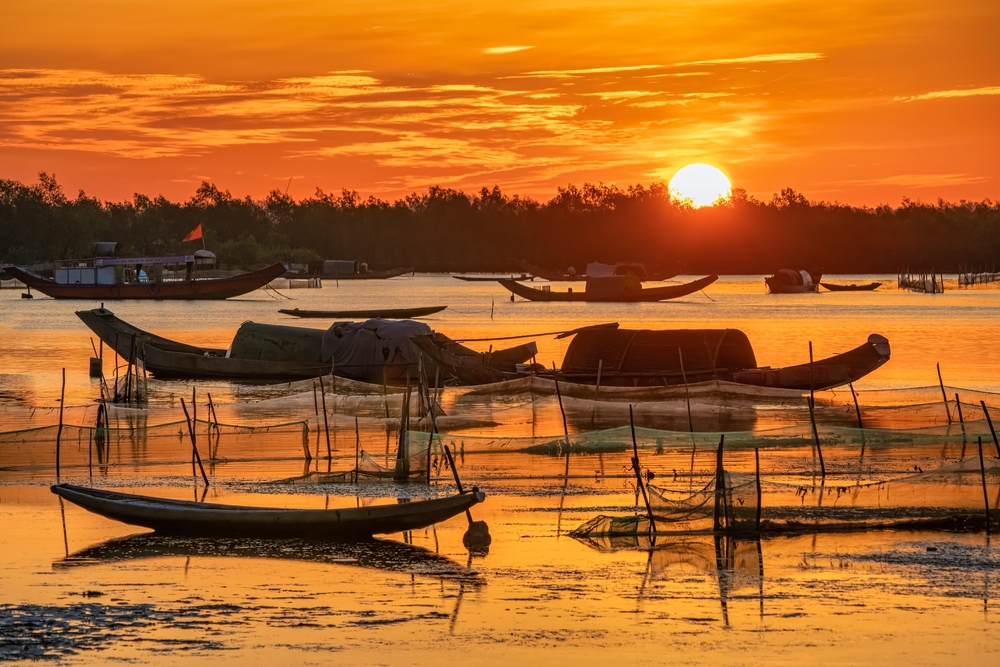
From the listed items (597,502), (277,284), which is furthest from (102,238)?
(597,502)

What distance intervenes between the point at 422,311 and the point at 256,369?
2345 cm

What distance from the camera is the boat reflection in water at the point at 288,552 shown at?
10.6 metres

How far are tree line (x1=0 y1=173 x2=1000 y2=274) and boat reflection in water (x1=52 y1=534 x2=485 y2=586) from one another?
408 ft

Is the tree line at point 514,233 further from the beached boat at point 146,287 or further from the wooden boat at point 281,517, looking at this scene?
the wooden boat at point 281,517

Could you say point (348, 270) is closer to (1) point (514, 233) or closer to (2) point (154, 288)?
(1) point (514, 233)

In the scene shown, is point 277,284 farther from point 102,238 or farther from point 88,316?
point 88,316

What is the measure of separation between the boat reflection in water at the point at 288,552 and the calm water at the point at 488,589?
0.03 m

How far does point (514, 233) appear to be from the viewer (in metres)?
153

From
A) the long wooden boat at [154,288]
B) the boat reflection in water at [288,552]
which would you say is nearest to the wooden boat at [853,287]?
the long wooden boat at [154,288]

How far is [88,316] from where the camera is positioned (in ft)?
97.2

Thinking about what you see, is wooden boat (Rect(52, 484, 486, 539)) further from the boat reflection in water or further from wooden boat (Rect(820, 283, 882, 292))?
wooden boat (Rect(820, 283, 882, 292))

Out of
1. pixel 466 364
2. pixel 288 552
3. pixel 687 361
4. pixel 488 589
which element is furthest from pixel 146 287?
pixel 488 589

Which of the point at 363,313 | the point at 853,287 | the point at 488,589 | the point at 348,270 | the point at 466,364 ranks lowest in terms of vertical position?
the point at 488,589

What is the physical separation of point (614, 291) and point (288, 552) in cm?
7237
